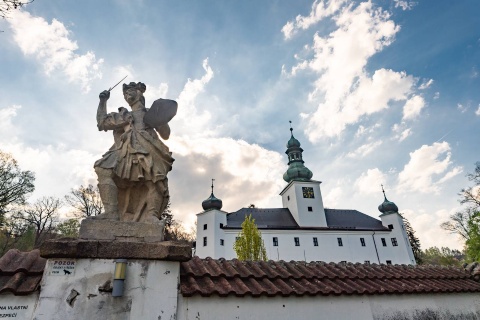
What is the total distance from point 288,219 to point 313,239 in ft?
15.8

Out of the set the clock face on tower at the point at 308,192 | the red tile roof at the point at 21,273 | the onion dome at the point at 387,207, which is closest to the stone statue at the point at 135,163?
the red tile roof at the point at 21,273

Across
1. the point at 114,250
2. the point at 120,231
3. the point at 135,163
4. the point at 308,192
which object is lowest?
the point at 114,250

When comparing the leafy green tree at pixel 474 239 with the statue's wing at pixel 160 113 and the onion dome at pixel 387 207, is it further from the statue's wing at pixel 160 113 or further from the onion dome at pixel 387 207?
the statue's wing at pixel 160 113

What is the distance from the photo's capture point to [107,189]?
12.2 feet

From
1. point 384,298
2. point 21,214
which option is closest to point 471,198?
point 384,298

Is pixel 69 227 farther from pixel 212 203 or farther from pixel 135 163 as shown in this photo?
pixel 135 163

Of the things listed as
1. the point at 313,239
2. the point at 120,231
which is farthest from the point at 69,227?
the point at 313,239

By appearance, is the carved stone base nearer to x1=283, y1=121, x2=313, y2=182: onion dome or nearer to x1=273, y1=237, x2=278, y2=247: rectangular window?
x1=273, y1=237, x2=278, y2=247: rectangular window

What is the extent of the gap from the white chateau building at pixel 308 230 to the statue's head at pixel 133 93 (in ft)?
106

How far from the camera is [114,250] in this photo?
327 cm

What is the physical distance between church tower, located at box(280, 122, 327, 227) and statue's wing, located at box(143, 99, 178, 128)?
3928cm

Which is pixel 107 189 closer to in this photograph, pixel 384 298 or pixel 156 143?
pixel 156 143

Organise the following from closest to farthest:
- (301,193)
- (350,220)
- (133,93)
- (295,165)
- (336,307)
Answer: (336,307), (133,93), (301,193), (350,220), (295,165)

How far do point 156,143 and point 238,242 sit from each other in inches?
819
